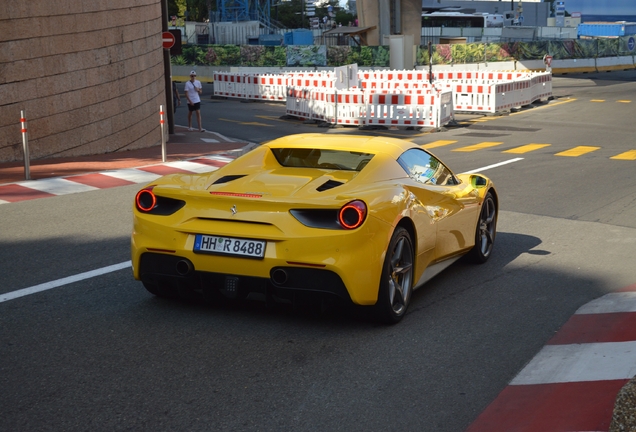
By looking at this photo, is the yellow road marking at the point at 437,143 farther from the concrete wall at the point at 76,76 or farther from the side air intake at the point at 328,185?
the side air intake at the point at 328,185

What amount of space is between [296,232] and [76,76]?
41.3 feet

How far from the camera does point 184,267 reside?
242 inches

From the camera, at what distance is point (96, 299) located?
22.7 ft

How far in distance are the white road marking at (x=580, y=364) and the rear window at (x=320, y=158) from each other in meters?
2.10

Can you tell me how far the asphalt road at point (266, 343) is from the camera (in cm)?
474

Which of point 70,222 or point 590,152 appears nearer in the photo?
point 70,222

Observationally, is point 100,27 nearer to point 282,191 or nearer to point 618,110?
point 282,191

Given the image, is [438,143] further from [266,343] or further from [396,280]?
[266,343]

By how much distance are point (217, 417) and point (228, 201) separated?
1894 mm

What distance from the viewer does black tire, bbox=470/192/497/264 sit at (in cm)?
841

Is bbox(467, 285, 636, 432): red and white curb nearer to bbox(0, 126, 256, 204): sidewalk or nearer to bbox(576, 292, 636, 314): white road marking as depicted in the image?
bbox(576, 292, 636, 314): white road marking

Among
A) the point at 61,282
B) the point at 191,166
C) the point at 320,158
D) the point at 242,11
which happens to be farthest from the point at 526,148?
the point at 242,11

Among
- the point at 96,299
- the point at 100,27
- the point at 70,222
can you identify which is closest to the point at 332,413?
the point at 96,299

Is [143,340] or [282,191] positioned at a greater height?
[282,191]
